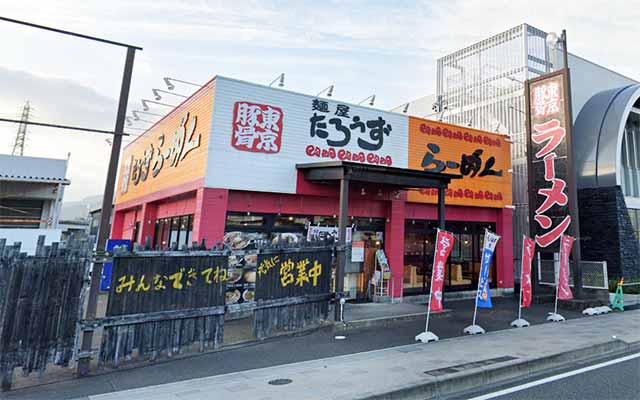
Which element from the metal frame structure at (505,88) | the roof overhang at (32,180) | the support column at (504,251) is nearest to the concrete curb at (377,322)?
the support column at (504,251)

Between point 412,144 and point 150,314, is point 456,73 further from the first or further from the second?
point 150,314

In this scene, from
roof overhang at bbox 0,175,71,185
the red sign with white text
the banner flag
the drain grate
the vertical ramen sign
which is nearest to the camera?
the drain grate

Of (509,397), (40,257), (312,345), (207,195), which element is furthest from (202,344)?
(509,397)

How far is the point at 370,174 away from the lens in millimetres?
10352

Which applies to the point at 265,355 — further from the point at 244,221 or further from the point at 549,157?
the point at 549,157

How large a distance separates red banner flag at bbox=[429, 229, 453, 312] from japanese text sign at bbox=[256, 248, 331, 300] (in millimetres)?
2669

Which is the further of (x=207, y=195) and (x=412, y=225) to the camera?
(x=412, y=225)

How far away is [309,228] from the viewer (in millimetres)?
11680

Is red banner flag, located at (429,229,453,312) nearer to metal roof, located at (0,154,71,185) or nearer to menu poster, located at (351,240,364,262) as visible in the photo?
menu poster, located at (351,240,364,262)

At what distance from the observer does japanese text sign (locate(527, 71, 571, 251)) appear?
1398 cm

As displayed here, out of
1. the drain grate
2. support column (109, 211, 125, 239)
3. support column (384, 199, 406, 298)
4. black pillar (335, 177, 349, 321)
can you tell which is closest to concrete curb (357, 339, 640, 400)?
the drain grate

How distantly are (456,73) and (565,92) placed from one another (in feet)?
27.5

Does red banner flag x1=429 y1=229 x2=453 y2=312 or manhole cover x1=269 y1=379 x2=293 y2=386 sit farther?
red banner flag x1=429 y1=229 x2=453 y2=312

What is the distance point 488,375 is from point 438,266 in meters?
3.52
